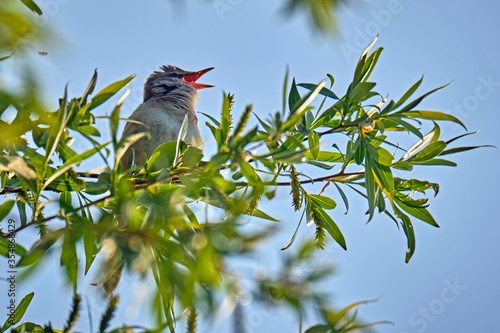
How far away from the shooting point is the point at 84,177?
2.10 meters

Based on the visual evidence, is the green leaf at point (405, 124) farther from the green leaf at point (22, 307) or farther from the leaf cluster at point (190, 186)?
the green leaf at point (22, 307)

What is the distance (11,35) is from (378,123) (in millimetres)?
1455

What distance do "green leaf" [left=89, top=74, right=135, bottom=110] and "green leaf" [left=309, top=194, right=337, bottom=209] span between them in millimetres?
1025

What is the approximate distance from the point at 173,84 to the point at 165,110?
65cm

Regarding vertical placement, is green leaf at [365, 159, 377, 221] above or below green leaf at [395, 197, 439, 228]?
above

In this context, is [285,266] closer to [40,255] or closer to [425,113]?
[40,255]

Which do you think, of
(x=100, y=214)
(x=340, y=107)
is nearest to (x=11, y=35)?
(x=100, y=214)

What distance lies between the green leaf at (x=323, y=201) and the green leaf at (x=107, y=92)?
1025 millimetres

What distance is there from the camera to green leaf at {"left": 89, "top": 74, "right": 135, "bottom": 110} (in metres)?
1.86

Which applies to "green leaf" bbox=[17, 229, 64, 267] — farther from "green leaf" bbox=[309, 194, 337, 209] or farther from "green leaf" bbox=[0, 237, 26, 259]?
"green leaf" bbox=[309, 194, 337, 209]

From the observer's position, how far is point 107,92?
1.88 meters

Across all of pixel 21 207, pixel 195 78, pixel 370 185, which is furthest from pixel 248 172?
pixel 195 78

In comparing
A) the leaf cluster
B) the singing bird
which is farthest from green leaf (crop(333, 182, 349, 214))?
the singing bird

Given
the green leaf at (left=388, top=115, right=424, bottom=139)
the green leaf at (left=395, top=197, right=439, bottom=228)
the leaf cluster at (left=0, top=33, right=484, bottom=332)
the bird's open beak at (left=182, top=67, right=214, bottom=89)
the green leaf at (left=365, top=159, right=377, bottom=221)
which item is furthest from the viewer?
the bird's open beak at (left=182, top=67, right=214, bottom=89)
